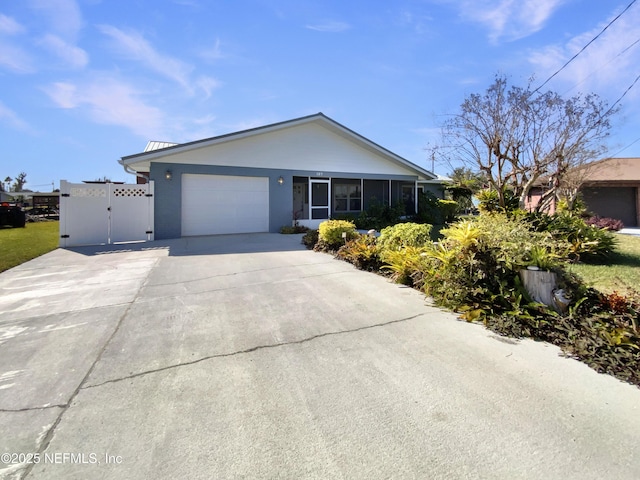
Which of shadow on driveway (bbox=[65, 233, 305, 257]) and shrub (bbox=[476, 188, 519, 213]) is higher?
shrub (bbox=[476, 188, 519, 213])

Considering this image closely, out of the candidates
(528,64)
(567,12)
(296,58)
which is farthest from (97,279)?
(528,64)

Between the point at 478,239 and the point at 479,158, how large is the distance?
8.09 m

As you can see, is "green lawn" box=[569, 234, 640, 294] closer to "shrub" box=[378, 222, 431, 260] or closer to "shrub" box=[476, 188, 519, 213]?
"shrub" box=[378, 222, 431, 260]

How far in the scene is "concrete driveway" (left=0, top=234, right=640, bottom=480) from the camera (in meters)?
1.81

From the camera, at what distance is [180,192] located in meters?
11.9

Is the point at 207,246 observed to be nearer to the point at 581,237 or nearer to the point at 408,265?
the point at 408,265

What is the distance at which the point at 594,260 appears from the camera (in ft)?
25.7

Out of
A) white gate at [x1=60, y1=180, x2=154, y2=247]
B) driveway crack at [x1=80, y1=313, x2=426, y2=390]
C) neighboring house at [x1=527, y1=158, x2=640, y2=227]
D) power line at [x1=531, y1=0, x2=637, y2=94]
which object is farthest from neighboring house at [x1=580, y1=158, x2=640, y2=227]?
white gate at [x1=60, y1=180, x2=154, y2=247]

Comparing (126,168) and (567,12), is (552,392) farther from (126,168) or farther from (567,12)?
(126,168)

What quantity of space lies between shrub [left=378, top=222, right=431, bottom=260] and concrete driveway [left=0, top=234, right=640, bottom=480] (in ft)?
6.85

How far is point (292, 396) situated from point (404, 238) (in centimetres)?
487

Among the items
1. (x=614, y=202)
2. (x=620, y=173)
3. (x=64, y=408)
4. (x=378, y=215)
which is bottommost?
(x=64, y=408)

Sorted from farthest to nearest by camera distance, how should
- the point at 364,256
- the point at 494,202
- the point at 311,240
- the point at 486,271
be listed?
the point at 494,202, the point at 311,240, the point at 364,256, the point at 486,271

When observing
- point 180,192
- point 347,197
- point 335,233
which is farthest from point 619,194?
point 180,192
